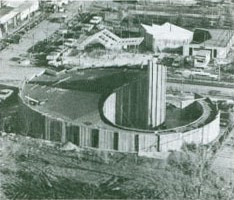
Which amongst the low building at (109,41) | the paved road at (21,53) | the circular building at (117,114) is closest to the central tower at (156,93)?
the circular building at (117,114)

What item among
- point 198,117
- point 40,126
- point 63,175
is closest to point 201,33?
point 198,117

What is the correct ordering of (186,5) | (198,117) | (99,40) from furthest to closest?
(186,5) → (99,40) → (198,117)

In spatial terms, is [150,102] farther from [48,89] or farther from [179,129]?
[48,89]

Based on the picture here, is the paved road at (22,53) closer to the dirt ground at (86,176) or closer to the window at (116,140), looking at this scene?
the dirt ground at (86,176)

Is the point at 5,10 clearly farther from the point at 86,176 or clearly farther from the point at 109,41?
the point at 86,176

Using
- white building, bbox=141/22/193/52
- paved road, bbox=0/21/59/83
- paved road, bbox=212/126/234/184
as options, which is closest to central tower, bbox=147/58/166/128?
paved road, bbox=212/126/234/184
